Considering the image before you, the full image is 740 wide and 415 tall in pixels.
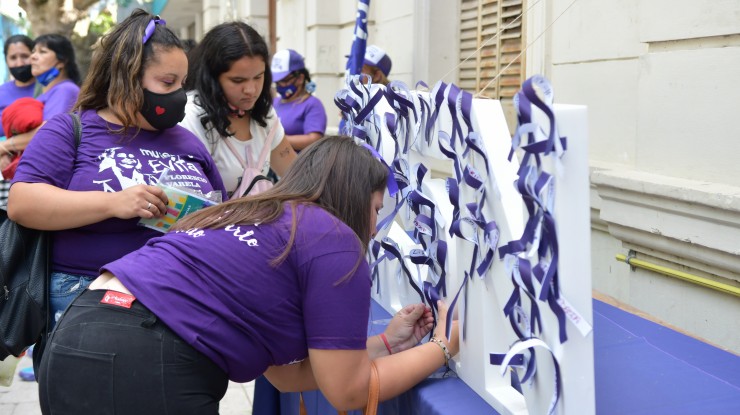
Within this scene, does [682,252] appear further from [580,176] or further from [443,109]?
[580,176]

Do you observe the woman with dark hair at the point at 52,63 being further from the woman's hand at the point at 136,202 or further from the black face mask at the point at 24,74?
the woman's hand at the point at 136,202

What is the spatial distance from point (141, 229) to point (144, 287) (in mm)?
592

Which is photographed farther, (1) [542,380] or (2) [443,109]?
(2) [443,109]

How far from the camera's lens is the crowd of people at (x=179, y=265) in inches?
69.2

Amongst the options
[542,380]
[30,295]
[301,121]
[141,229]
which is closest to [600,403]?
[542,380]

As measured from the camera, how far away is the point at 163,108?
2.36 metres

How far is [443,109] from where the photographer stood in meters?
1.97

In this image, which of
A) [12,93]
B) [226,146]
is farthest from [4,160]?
[226,146]

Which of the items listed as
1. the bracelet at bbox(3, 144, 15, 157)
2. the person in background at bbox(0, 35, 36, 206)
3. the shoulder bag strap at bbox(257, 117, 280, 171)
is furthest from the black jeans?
the person in background at bbox(0, 35, 36, 206)

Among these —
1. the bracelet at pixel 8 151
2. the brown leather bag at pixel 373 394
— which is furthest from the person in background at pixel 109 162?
the bracelet at pixel 8 151

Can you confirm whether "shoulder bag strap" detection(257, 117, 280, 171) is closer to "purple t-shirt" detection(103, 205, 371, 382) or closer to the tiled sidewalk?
"purple t-shirt" detection(103, 205, 371, 382)

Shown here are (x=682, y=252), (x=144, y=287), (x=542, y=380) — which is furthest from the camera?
(x=682, y=252)

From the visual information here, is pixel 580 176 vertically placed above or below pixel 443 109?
below

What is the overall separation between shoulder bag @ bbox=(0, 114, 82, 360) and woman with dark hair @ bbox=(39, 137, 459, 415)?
20.6 inches
